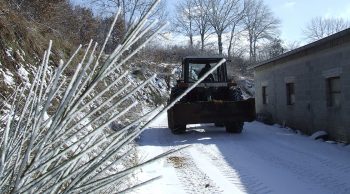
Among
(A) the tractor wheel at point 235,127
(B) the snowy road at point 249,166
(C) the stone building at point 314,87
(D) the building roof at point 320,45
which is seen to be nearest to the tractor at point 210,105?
(A) the tractor wheel at point 235,127

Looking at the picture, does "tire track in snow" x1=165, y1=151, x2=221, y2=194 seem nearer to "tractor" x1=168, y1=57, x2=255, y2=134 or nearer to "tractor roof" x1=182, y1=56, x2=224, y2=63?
"tractor" x1=168, y1=57, x2=255, y2=134

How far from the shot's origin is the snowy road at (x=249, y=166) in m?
6.75

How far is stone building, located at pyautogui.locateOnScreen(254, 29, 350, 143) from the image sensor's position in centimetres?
1175

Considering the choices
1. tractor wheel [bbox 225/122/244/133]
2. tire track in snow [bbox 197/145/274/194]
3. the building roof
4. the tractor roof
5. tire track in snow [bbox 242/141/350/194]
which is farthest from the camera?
the tractor roof

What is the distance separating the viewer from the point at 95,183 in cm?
97

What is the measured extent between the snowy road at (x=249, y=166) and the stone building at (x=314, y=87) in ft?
2.99

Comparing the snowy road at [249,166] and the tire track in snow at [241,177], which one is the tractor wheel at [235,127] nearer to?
the snowy road at [249,166]

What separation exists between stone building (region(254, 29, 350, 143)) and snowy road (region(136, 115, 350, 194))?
91 centimetres

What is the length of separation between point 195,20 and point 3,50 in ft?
139

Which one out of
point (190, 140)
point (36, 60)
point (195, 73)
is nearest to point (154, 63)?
point (195, 73)

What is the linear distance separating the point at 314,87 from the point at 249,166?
6317 millimetres

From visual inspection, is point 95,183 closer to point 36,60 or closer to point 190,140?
point 36,60

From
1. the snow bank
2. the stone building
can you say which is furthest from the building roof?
the snow bank

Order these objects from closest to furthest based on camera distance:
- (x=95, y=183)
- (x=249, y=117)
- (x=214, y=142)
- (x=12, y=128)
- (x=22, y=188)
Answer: (x=22, y=188) → (x=95, y=183) → (x=12, y=128) → (x=214, y=142) → (x=249, y=117)
